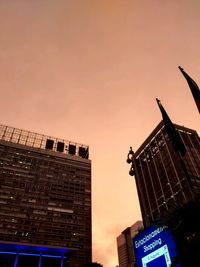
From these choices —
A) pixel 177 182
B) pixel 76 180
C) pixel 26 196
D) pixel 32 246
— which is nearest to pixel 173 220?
pixel 32 246

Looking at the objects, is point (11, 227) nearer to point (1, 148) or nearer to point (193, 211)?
point (1, 148)

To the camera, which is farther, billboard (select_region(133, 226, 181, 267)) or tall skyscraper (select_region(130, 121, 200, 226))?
tall skyscraper (select_region(130, 121, 200, 226))

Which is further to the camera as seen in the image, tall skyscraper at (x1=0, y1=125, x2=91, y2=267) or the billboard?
tall skyscraper at (x1=0, y1=125, x2=91, y2=267)

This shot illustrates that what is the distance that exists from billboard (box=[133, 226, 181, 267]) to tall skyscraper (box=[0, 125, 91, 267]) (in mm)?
74800

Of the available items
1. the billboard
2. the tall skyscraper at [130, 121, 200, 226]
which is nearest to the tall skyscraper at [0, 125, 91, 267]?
the tall skyscraper at [130, 121, 200, 226]

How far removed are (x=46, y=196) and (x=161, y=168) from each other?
52501mm

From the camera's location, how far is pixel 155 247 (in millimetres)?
14352

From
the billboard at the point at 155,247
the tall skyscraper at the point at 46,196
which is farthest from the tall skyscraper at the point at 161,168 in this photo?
the billboard at the point at 155,247

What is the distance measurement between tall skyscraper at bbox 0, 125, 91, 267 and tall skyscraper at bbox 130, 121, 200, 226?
89.3 ft

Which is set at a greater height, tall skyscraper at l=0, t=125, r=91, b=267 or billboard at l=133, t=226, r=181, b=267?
tall skyscraper at l=0, t=125, r=91, b=267

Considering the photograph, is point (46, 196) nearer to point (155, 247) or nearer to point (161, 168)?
point (161, 168)

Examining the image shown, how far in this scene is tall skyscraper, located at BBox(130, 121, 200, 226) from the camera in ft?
346

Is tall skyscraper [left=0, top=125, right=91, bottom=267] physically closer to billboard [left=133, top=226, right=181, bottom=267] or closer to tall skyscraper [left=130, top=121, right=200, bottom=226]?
tall skyscraper [left=130, top=121, right=200, bottom=226]

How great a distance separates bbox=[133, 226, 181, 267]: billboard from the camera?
1315 centimetres
